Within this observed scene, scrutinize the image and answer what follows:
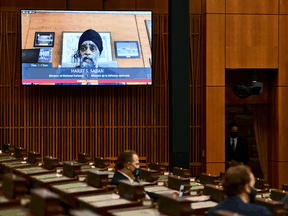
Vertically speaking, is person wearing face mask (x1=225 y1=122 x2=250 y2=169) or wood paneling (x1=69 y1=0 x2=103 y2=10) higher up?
wood paneling (x1=69 y1=0 x2=103 y2=10)

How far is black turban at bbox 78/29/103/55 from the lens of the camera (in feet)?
23.3

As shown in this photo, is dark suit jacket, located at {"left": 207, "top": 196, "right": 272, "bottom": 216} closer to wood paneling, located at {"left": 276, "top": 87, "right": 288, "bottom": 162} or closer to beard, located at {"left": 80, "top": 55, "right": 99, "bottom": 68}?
beard, located at {"left": 80, "top": 55, "right": 99, "bottom": 68}

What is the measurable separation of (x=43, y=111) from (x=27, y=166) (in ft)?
11.4

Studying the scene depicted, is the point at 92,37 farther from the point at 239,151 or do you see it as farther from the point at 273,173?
the point at 273,173

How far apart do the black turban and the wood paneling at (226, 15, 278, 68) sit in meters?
2.27

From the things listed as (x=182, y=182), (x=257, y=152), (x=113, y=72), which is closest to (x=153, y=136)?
(x=113, y=72)

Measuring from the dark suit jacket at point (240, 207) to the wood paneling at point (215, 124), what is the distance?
16.3 ft

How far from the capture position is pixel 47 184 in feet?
9.83

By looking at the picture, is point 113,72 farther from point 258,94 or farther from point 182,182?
point 182,182

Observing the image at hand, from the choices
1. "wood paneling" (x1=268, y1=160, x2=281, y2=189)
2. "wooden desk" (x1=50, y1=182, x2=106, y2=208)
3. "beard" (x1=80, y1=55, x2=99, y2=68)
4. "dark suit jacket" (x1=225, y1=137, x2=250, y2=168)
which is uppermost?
"beard" (x1=80, y1=55, x2=99, y2=68)

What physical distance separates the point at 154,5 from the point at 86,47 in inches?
61.7

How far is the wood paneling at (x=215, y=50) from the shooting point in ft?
23.8

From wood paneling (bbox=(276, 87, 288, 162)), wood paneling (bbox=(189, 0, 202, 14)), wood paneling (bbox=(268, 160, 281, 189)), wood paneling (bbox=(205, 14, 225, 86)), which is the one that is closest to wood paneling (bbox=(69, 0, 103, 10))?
wood paneling (bbox=(189, 0, 202, 14))

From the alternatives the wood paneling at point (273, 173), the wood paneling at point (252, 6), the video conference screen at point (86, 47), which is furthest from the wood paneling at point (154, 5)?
the wood paneling at point (273, 173)
